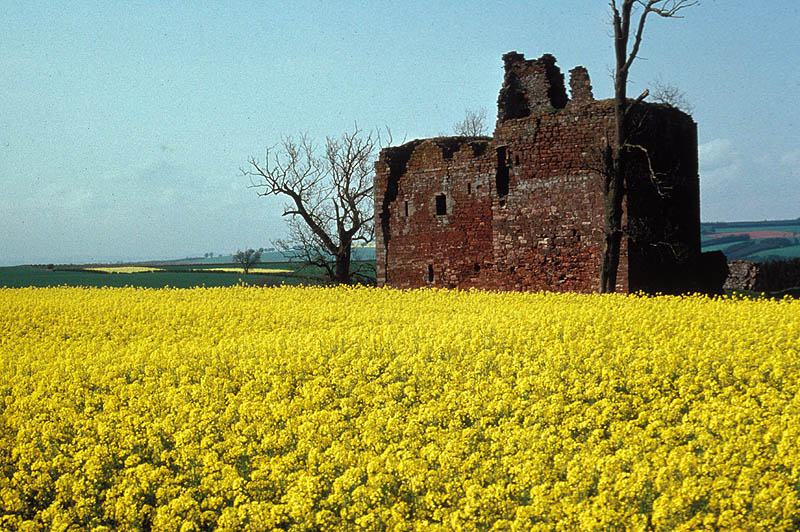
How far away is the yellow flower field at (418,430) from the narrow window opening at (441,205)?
12541 mm

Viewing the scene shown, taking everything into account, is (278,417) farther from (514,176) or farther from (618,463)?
Result: (514,176)

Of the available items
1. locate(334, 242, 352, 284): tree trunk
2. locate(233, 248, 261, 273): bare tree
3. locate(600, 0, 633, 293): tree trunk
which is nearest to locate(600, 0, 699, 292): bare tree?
locate(600, 0, 633, 293): tree trunk

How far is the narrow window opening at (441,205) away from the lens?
77.0 feet

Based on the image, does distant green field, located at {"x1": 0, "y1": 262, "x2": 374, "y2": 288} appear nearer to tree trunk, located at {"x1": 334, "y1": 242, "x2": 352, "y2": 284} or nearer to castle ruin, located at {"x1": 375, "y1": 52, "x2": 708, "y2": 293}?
tree trunk, located at {"x1": 334, "y1": 242, "x2": 352, "y2": 284}

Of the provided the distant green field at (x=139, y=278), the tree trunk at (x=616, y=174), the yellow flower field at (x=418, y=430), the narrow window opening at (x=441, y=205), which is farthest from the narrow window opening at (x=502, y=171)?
the distant green field at (x=139, y=278)

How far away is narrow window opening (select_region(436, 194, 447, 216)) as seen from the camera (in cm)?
2348

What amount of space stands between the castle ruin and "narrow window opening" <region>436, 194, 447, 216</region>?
1.4 inches

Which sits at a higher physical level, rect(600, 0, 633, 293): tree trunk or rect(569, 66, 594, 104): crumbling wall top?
rect(569, 66, 594, 104): crumbling wall top

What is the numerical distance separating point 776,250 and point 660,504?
227 ft

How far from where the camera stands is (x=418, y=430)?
5707 millimetres

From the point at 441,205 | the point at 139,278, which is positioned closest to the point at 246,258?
the point at 139,278

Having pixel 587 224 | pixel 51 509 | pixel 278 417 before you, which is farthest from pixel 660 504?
pixel 587 224

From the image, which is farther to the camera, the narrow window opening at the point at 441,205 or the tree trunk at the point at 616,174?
the narrow window opening at the point at 441,205

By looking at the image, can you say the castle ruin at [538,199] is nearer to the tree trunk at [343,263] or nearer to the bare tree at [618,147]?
the bare tree at [618,147]
